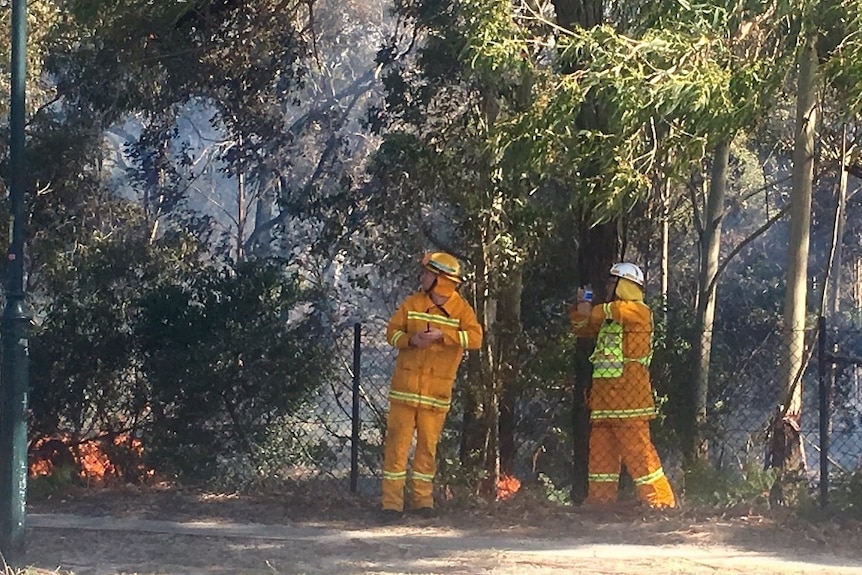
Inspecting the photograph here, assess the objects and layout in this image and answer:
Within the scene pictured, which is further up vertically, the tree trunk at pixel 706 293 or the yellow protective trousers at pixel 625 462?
the tree trunk at pixel 706 293

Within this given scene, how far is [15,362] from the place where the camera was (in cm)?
697

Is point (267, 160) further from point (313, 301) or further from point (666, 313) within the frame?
point (666, 313)

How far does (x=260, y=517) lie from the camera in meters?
8.83

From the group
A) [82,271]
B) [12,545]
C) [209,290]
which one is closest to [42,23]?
[82,271]

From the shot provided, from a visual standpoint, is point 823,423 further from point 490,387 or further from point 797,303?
point 797,303

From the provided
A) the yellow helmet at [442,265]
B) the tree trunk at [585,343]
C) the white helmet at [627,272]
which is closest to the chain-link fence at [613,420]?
the tree trunk at [585,343]

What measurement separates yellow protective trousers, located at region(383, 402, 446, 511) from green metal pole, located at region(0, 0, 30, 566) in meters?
2.60

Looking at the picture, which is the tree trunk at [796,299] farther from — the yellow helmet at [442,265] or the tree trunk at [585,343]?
the yellow helmet at [442,265]

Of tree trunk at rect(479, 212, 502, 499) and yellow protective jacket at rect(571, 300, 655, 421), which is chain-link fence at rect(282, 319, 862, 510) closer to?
yellow protective jacket at rect(571, 300, 655, 421)

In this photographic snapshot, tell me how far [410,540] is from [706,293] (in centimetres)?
696

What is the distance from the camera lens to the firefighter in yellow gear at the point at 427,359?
849 cm

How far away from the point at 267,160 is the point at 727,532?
396 inches

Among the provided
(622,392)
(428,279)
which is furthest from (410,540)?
(622,392)

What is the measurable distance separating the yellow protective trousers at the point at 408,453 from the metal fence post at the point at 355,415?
3.32 feet
